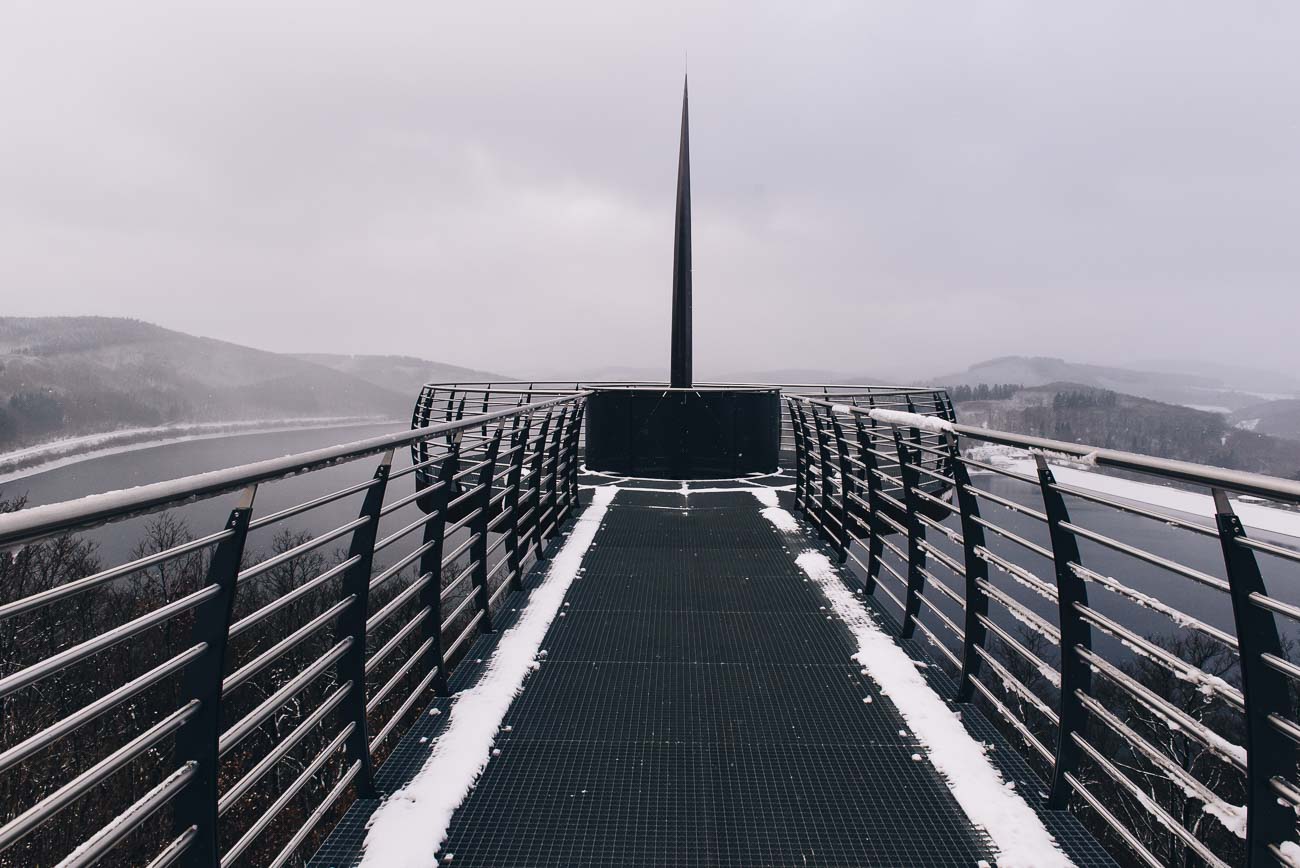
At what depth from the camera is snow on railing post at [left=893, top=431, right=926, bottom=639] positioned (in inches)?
135

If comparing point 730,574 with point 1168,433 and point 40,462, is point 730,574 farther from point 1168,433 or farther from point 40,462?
point 40,462

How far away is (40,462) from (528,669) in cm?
14829

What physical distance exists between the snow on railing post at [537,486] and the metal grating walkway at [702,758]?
2.77 ft

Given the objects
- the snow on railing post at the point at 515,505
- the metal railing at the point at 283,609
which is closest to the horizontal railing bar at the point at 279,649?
the metal railing at the point at 283,609

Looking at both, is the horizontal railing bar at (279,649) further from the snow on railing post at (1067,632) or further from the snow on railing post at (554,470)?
the snow on railing post at (554,470)

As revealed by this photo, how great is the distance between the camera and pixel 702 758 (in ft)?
8.13

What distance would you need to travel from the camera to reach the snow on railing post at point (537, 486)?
15.4ft

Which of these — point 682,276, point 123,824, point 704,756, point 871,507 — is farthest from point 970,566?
point 682,276

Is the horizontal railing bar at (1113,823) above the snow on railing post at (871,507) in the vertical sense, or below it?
below

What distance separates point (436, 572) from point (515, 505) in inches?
43.6

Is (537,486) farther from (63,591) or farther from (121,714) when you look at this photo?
(121,714)

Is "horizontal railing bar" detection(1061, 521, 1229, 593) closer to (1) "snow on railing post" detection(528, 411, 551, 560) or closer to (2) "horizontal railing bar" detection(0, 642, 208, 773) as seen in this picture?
(2) "horizontal railing bar" detection(0, 642, 208, 773)

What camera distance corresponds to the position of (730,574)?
15.4ft

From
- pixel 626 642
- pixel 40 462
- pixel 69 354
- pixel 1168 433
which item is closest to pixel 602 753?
pixel 626 642
